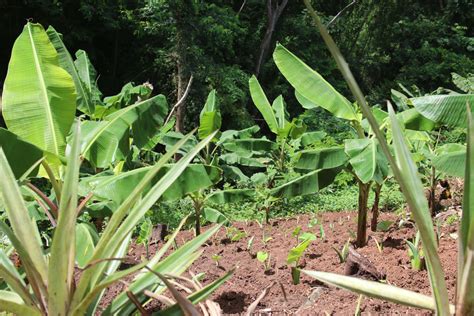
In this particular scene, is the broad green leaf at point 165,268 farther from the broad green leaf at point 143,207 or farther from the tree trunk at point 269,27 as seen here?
the tree trunk at point 269,27

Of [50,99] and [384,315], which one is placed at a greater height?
[50,99]

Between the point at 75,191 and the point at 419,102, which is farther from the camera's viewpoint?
the point at 419,102

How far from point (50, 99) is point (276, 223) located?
3.49 metres

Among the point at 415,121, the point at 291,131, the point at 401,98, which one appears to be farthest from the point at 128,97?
the point at 415,121

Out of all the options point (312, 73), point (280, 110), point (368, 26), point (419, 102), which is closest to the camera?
point (419, 102)

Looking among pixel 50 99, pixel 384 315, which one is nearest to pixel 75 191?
pixel 50 99

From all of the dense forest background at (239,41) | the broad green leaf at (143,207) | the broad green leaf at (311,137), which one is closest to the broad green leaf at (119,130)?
the broad green leaf at (143,207)

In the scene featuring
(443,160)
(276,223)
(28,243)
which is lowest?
(276,223)

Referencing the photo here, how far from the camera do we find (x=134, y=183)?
2572 millimetres

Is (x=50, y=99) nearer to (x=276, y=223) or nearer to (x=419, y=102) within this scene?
(x=419, y=102)

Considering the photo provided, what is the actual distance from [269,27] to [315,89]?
9.21 metres

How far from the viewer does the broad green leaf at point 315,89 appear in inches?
138

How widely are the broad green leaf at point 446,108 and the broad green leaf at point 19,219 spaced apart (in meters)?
2.03

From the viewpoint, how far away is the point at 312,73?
12.0ft
